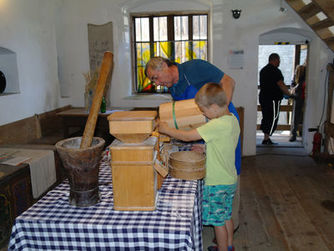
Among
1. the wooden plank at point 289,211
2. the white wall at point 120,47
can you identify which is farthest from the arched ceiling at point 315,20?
the wooden plank at point 289,211

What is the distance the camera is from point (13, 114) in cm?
391

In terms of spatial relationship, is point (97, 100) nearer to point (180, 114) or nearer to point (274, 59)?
point (180, 114)

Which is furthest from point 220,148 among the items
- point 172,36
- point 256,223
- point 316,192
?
point 172,36

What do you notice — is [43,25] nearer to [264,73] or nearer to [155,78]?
[155,78]

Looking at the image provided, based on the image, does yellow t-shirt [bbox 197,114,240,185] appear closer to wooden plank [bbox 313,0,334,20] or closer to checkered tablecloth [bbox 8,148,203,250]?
checkered tablecloth [bbox 8,148,203,250]

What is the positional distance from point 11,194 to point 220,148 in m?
1.91

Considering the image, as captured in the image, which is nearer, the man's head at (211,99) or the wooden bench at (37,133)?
the man's head at (211,99)

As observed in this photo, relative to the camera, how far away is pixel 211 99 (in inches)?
69.7

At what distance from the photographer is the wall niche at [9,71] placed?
3.95 meters

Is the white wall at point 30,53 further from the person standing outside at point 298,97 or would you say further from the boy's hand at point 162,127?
the person standing outside at point 298,97

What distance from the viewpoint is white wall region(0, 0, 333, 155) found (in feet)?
14.3

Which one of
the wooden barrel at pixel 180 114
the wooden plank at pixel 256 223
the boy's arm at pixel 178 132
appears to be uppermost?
the wooden barrel at pixel 180 114

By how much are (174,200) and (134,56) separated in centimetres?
435

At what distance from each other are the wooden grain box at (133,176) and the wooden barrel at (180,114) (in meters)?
0.42
